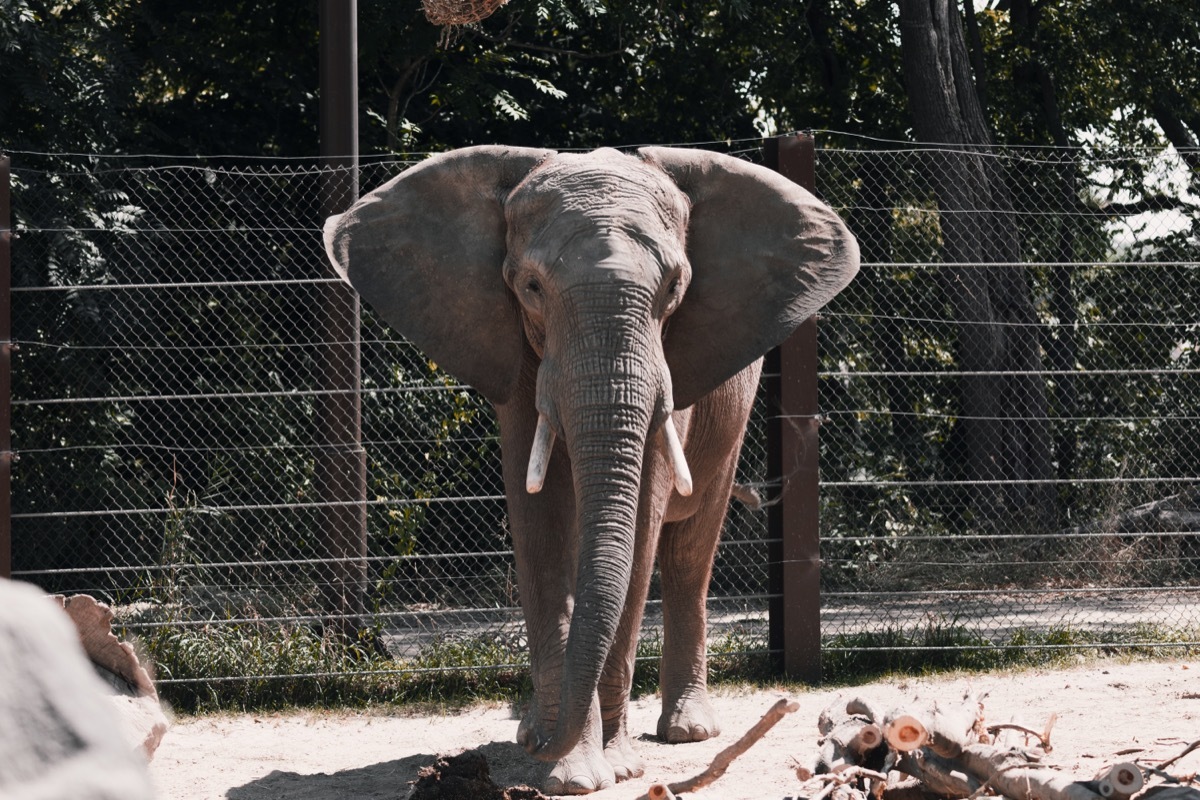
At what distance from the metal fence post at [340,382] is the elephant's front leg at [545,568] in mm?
2050

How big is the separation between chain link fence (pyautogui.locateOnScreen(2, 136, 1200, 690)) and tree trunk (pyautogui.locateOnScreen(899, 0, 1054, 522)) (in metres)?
0.04

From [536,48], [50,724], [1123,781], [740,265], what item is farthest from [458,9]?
[50,724]

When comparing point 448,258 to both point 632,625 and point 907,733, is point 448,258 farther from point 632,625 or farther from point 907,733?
point 907,733

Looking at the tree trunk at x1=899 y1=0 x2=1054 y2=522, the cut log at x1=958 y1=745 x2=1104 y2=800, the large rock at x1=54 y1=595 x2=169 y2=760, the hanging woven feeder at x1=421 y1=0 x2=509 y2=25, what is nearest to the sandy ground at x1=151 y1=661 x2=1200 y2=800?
the cut log at x1=958 y1=745 x2=1104 y2=800

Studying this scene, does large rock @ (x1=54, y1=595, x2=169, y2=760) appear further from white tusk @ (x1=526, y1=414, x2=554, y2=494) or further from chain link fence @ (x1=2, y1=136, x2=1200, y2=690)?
chain link fence @ (x1=2, y1=136, x2=1200, y2=690)

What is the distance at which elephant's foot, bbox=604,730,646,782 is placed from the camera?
16.5ft

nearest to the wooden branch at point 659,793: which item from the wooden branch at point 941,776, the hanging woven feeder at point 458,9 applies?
the wooden branch at point 941,776

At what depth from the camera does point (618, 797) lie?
15.3 ft

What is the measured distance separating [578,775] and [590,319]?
146 centimetres

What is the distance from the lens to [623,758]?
5.10 meters

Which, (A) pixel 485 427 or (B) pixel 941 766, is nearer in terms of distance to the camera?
(B) pixel 941 766

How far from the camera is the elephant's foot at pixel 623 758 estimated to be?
5.03 m

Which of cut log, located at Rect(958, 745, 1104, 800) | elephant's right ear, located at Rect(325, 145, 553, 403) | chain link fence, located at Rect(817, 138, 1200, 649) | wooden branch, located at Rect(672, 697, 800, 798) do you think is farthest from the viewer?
chain link fence, located at Rect(817, 138, 1200, 649)

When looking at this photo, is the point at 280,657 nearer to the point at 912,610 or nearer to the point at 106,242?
the point at 106,242
